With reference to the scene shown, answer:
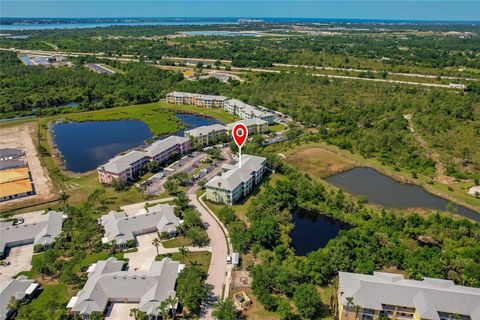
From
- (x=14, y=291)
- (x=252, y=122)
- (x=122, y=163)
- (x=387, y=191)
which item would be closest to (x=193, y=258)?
(x=14, y=291)

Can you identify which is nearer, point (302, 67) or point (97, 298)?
point (97, 298)

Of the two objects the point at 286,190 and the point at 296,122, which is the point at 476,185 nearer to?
the point at 286,190

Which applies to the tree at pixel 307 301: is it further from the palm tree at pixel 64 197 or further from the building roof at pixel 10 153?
the building roof at pixel 10 153

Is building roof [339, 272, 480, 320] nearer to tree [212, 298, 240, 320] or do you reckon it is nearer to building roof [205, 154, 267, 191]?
tree [212, 298, 240, 320]

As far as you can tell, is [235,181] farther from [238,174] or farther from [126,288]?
[126,288]

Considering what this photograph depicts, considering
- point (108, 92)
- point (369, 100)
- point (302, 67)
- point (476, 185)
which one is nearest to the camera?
point (476, 185)

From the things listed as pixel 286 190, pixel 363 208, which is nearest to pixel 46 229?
pixel 286 190

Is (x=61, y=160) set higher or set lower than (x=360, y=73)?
lower
